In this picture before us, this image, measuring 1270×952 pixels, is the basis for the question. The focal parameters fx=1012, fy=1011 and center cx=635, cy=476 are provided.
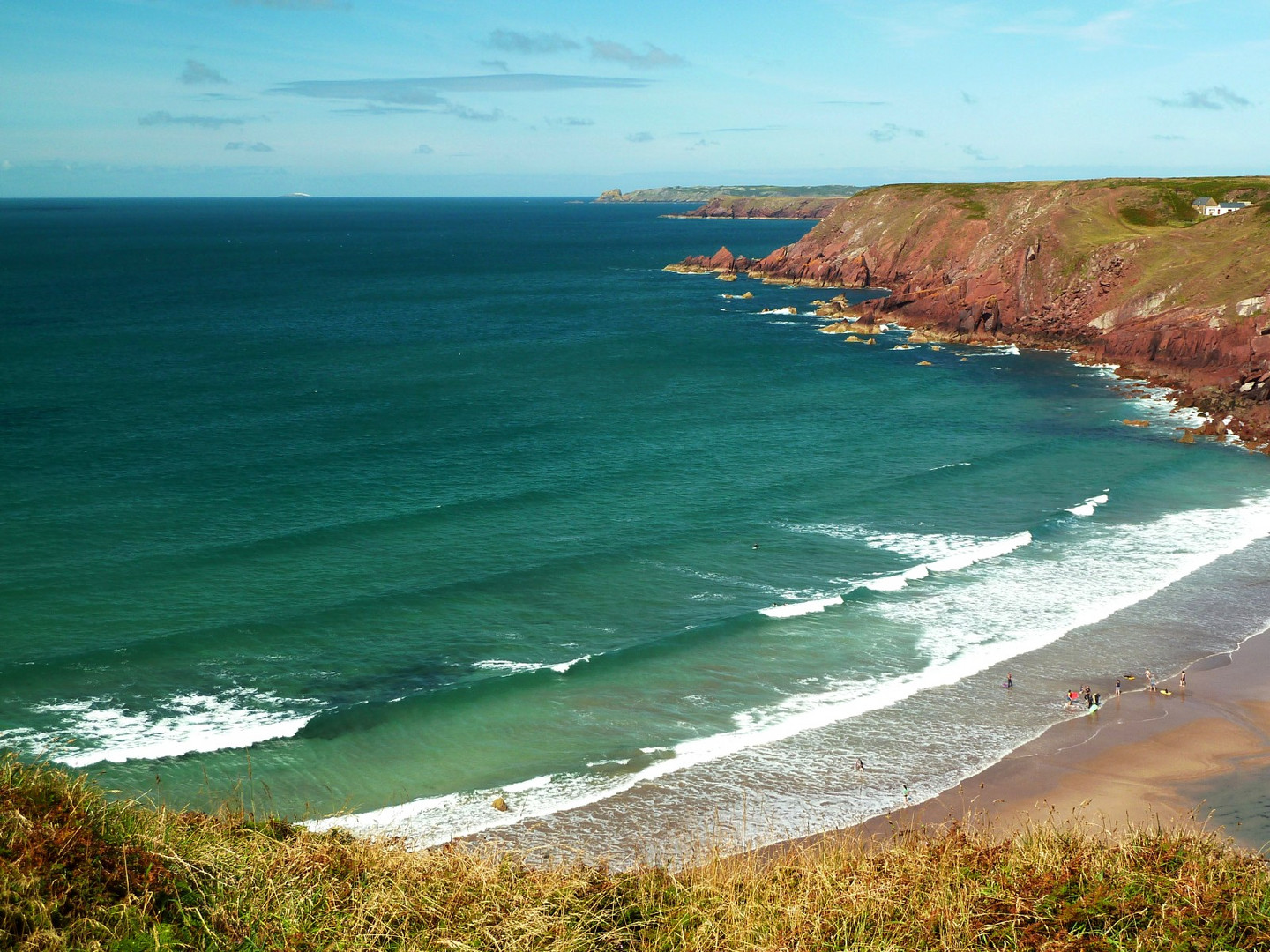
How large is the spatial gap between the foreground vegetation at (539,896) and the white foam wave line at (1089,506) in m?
34.0

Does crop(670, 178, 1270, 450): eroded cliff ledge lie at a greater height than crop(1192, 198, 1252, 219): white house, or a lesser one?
lesser

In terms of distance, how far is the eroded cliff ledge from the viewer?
70312 millimetres

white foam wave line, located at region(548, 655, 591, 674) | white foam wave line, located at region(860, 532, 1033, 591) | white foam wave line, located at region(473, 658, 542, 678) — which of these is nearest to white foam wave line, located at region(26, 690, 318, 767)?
white foam wave line, located at region(473, 658, 542, 678)

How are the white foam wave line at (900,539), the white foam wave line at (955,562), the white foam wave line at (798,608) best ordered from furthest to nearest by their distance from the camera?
1. the white foam wave line at (900,539)
2. the white foam wave line at (955,562)
3. the white foam wave line at (798,608)

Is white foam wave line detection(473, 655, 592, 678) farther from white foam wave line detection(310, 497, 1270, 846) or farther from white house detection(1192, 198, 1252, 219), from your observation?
white house detection(1192, 198, 1252, 219)

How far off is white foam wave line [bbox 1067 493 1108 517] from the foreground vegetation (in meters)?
34.0

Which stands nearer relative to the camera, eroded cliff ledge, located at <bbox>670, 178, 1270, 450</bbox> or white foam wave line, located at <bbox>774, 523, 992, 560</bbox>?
white foam wave line, located at <bbox>774, 523, 992, 560</bbox>

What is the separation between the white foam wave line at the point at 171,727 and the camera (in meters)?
26.5

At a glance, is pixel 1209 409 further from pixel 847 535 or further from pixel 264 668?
pixel 264 668

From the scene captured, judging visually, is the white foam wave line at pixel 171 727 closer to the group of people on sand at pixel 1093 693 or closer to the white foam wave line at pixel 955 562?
the white foam wave line at pixel 955 562

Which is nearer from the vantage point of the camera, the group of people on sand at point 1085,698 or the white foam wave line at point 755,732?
the white foam wave line at point 755,732

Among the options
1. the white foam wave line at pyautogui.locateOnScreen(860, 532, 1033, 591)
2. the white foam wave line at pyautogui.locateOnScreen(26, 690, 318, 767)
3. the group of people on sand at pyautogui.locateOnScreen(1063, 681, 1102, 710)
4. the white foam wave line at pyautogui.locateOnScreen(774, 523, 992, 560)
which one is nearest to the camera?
the white foam wave line at pyautogui.locateOnScreen(26, 690, 318, 767)

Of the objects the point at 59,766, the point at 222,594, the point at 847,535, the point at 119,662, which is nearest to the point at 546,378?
the point at 847,535

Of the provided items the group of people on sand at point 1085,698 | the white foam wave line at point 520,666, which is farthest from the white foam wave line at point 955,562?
the white foam wave line at point 520,666
